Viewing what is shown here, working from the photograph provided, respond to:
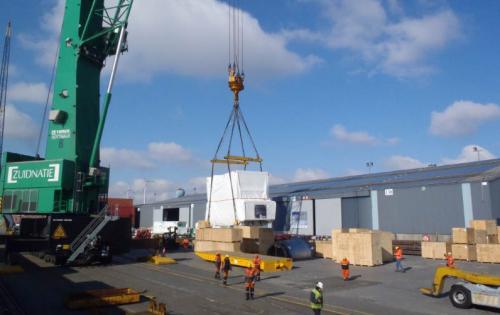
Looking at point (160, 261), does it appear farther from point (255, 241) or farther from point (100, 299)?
point (100, 299)

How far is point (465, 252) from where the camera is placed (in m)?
26.6

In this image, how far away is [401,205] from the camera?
36.2 metres

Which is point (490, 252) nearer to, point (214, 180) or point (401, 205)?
point (401, 205)

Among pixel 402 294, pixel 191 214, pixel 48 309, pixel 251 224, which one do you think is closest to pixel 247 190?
pixel 251 224

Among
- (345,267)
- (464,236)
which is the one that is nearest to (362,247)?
(345,267)

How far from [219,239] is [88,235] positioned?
8844mm

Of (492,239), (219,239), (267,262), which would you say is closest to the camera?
(267,262)

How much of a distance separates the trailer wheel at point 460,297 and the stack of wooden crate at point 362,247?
10.0m

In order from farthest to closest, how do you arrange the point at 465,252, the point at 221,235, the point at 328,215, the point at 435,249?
1. the point at 328,215
2. the point at 221,235
3. the point at 435,249
4. the point at 465,252

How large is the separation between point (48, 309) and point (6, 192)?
1583cm

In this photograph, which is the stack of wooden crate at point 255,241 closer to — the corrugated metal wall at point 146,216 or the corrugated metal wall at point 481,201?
the corrugated metal wall at point 481,201

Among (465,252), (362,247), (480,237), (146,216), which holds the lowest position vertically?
(465,252)

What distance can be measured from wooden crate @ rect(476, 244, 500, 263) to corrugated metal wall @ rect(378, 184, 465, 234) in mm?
6634

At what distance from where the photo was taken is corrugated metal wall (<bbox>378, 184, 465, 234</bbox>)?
32.9 metres
